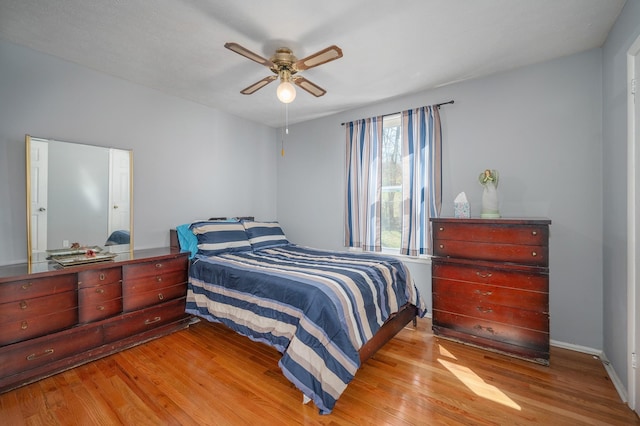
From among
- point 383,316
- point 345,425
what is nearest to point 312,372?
point 345,425

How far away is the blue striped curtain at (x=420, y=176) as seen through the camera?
317cm

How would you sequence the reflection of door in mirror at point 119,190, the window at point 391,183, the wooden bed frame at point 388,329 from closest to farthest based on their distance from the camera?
the wooden bed frame at point 388,329 → the reflection of door in mirror at point 119,190 → the window at point 391,183

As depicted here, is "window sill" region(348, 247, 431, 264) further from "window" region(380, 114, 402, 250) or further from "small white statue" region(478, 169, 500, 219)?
"small white statue" region(478, 169, 500, 219)

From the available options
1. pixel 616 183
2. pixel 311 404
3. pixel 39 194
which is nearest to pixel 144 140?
pixel 39 194

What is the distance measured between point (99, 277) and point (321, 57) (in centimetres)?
256

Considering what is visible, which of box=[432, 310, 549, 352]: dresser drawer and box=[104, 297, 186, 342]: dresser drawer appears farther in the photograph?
box=[104, 297, 186, 342]: dresser drawer

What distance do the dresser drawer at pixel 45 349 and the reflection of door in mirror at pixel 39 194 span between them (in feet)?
2.86

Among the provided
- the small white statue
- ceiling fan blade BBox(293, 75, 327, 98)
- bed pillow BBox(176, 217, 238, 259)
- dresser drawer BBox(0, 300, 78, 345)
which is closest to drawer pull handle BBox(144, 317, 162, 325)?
dresser drawer BBox(0, 300, 78, 345)

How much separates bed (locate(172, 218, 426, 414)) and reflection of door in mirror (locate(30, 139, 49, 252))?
1.14m

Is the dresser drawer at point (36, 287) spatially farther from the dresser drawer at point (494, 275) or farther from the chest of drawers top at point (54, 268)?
the dresser drawer at point (494, 275)

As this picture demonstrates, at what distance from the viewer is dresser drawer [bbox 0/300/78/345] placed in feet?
6.32

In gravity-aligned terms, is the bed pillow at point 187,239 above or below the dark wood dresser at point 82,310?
above

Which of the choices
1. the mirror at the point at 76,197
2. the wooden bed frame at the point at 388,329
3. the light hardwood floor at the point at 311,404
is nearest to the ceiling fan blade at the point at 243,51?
the mirror at the point at 76,197

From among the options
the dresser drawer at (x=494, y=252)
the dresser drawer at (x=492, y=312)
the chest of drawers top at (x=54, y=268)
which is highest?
the dresser drawer at (x=494, y=252)
